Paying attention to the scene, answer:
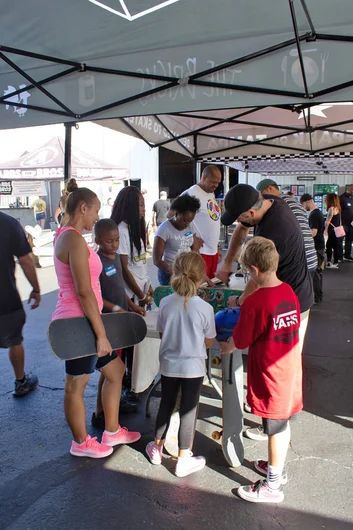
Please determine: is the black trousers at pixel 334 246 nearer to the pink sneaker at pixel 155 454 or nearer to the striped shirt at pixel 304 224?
the striped shirt at pixel 304 224

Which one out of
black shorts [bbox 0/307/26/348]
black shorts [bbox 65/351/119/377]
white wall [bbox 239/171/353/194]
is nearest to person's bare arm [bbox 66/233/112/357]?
black shorts [bbox 65/351/119/377]

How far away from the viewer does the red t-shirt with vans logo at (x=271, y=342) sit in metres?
2.19

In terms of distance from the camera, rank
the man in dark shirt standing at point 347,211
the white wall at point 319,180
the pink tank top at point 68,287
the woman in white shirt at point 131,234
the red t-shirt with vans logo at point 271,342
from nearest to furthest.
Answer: the red t-shirt with vans logo at point 271,342
the pink tank top at point 68,287
the woman in white shirt at point 131,234
the man in dark shirt standing at point 347,211
the white wall at point 319,180

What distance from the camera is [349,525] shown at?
84.7 inches

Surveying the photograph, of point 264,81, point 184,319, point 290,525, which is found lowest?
point 290,525

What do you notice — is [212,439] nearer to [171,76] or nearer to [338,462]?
[338,462]

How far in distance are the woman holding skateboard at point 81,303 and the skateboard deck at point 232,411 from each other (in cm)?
71

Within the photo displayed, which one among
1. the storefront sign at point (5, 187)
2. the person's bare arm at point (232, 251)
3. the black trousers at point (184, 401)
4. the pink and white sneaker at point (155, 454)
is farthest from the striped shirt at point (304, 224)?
the storefront sign at point (5, 187)

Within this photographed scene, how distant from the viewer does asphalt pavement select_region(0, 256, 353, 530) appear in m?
2.22

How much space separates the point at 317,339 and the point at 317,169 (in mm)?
9889

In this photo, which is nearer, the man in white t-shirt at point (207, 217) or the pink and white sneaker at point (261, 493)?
the pink and white sneaker at point (261, 493)

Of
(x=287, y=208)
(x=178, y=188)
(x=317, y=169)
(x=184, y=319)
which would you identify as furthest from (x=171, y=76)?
(x=178, y=188)

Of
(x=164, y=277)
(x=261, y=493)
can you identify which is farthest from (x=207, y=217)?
(x=261, y=493)

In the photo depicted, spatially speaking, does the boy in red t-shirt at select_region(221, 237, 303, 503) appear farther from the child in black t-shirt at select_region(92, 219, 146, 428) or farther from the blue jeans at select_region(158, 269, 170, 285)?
the blue jeans at select_region(158, 269, 170, 285)
